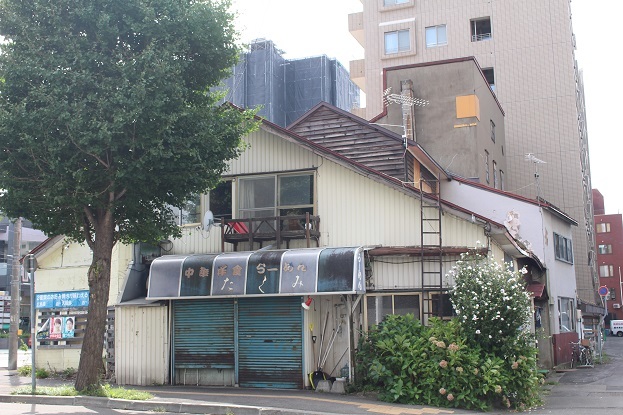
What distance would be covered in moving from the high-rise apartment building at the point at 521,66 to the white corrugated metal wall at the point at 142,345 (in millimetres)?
24175

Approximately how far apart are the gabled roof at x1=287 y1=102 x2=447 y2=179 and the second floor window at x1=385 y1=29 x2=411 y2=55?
2384 centimetres

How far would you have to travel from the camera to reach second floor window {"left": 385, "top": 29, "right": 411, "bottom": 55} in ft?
153

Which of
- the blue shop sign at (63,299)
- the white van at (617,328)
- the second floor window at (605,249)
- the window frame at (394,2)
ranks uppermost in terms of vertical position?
the window frame at (394,2)

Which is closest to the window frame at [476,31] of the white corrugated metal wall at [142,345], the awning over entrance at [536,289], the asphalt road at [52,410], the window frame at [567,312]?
the window frame at [567,312]

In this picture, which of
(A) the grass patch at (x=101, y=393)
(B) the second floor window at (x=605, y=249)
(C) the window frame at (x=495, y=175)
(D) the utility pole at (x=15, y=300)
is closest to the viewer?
(A) the grass patch at (x=101, y=393)

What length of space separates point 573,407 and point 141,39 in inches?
479

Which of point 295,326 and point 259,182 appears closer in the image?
point 295,326

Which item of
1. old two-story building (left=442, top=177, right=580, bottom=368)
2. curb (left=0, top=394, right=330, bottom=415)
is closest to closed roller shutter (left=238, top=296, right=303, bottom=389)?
curb (left=0, top=394, right=330, bottom=415)

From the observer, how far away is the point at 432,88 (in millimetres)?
28547

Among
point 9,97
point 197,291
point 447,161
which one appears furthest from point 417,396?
point 447,161

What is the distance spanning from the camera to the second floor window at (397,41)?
46656 mm

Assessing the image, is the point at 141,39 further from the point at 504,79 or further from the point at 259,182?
the point at 504,79

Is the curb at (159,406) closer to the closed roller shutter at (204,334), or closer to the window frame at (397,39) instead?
the closed roller shutter at (204,334)

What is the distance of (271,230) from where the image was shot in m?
18.3
